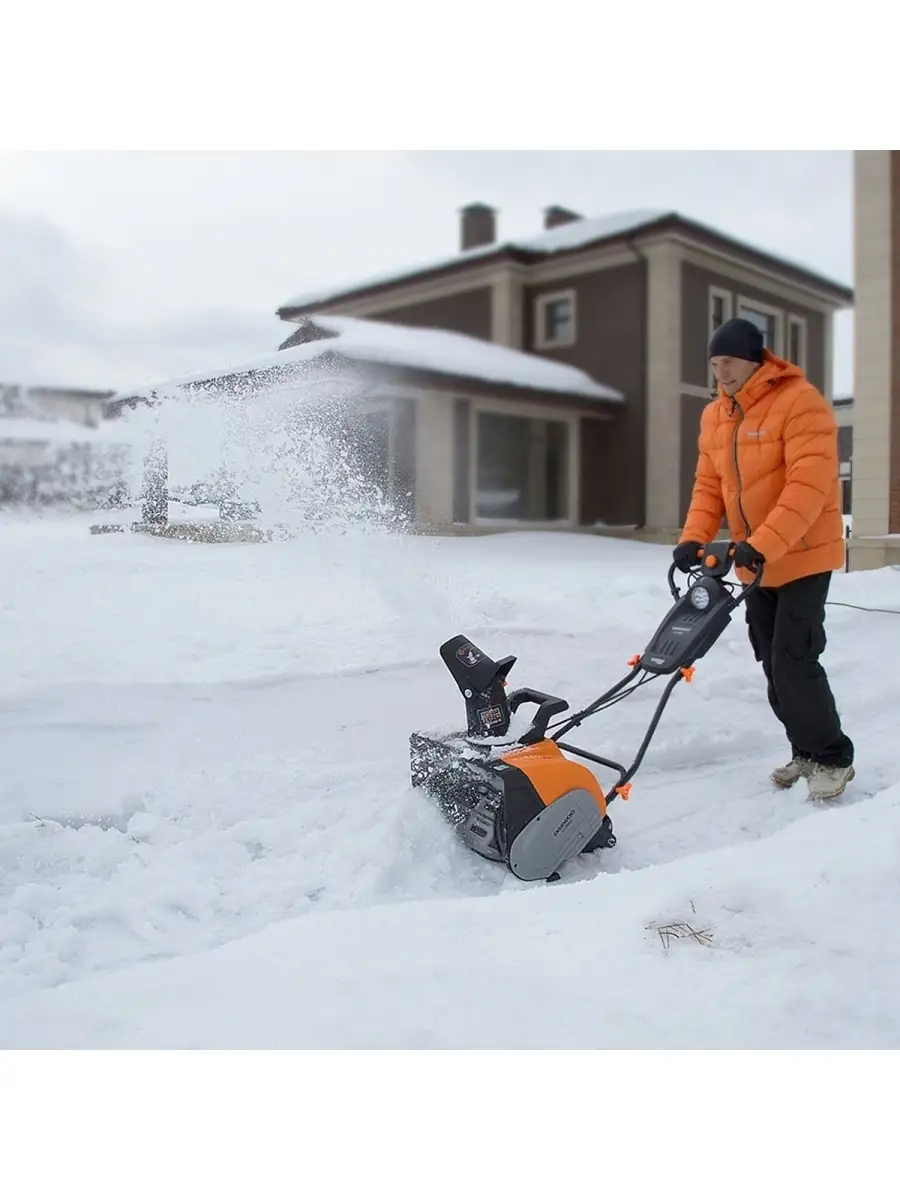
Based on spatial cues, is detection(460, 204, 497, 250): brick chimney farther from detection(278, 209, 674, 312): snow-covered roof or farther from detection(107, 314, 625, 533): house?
detection(107, 314, 625, 533): house

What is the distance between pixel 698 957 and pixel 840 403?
3413mm

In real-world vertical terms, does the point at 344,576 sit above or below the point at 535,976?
above

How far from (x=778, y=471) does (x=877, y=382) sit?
2581 millimetres

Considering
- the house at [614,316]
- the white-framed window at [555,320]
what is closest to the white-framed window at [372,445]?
the house at [614,316]

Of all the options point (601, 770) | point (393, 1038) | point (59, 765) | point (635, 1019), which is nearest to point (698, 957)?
point (635, 1019)

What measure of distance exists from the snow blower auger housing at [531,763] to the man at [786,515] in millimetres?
185

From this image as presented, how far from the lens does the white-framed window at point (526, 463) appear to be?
5617mm

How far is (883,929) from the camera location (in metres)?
1.54

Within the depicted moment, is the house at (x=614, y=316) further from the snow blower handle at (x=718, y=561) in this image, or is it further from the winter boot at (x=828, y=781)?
the winter boot at (x=828, y=781)

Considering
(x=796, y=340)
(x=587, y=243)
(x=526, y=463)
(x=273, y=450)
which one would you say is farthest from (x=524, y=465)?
(x=273, y=450)

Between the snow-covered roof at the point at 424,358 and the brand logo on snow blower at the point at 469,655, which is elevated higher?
the snow-covered roof at the point at 424,358

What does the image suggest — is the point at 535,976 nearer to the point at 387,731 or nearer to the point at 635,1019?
the point at 635,1019

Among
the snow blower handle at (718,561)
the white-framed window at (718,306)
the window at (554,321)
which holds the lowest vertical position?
the snow blower handle at (718,561)

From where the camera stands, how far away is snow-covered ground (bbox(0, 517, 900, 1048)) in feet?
4.77
